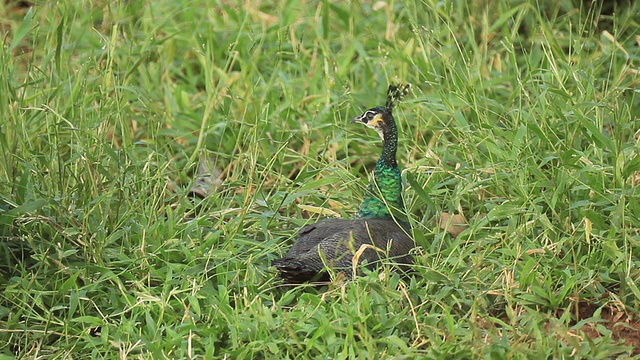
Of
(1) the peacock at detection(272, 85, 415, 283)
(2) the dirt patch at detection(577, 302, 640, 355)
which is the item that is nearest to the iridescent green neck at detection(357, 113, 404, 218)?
(1) the peacock at detection(272, 85, 415, 283)

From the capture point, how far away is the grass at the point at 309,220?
3252 millimetres

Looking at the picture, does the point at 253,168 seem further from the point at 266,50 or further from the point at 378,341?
the point at 266,50

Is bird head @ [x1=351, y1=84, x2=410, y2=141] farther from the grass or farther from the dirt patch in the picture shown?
the dirt patch

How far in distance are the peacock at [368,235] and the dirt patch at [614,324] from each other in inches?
26.3

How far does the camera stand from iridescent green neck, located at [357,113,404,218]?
3910 millimetres

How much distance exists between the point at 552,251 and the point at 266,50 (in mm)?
2411

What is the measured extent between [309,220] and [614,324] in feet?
4.40

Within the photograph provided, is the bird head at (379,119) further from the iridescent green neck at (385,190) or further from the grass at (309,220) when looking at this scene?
the grass at (309,220)

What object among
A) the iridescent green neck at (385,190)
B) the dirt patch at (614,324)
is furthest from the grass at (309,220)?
the iridescent green neck at (385,190)

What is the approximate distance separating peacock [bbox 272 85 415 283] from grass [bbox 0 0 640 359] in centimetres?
10

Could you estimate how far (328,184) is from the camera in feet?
13.9

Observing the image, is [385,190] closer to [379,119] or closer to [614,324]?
[379,119]

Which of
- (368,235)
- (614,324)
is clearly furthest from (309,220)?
(614,324)

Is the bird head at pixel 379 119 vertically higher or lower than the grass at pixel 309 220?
higher
